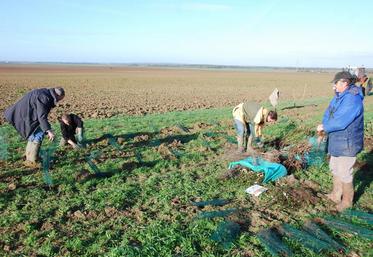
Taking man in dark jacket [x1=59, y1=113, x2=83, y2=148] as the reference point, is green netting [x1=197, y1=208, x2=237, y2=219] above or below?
below

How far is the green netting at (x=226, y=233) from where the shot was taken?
157 inches

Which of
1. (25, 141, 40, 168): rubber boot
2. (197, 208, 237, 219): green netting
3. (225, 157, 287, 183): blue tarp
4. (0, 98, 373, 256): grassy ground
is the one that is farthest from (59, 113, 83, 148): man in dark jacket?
(197, 208, 237, 219): green netting

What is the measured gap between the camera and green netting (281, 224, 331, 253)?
3.94 m

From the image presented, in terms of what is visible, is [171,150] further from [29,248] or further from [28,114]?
[29,248]

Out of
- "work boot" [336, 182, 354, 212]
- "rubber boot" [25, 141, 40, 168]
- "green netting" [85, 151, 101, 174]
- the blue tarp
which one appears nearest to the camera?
"work boot" [336, 182, 354, 212]

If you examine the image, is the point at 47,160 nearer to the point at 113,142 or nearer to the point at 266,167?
the point at 113,142

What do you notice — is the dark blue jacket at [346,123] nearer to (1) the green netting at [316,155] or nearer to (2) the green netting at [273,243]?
(2) the green netting at [273,243]

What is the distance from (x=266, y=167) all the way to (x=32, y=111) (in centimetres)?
396

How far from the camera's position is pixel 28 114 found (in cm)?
601

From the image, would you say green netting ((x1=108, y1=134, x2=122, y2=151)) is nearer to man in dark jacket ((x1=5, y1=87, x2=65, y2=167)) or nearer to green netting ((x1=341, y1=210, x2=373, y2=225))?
man in dark jacket ((x1=5, y1=87, x2=65, y2=167))

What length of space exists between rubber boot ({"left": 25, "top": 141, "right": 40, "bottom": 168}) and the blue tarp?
3.40m

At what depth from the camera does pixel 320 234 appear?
4207 millimetres

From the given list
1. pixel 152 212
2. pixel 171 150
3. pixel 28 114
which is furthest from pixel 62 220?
pixel 171 150

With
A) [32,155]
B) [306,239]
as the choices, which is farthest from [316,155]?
[32,155]
